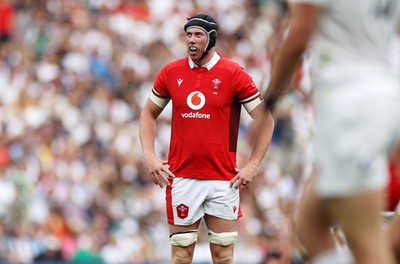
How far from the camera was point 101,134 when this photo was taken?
19422 millimetres

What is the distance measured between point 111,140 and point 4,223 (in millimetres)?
3160

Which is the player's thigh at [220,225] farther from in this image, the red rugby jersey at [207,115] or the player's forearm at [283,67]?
the player's forearm at [283,67]

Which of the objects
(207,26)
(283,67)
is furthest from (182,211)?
(283,67)

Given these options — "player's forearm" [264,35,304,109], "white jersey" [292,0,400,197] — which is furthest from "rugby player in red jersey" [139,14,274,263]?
"white jersey" [292,0,400,197]

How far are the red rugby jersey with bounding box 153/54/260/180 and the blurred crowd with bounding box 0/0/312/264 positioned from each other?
5.00 meters

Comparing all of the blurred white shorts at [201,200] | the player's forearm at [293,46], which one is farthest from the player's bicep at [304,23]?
the blurred white shorts at [201,200]

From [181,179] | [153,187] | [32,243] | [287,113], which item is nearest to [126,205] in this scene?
[153,187]

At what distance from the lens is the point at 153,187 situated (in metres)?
19.0

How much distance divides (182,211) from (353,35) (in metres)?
4.27

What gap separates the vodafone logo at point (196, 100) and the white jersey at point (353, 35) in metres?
3.73

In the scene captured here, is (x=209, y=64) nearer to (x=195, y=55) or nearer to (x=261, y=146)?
(x=195, y=55)

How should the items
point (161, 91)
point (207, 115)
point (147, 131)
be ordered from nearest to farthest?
point (207, 115) → point (161, 91) → point (147, 131)

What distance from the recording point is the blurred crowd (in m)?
17.3

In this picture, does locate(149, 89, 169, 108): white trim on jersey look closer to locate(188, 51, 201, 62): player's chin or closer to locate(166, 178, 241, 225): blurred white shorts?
locate(188, 51, 201, 62): player's chin
